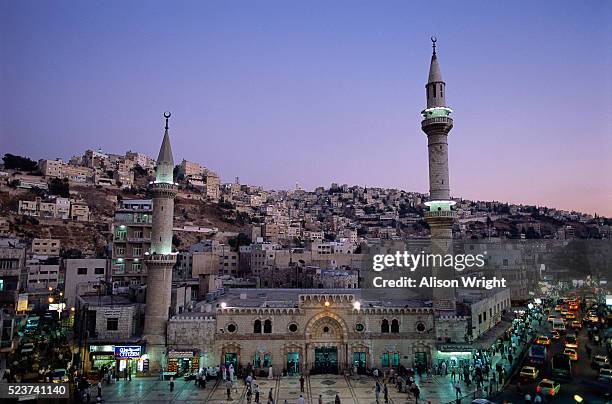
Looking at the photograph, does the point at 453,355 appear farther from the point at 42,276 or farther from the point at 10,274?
the point at 42,276

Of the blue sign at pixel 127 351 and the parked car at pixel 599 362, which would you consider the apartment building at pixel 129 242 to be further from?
the parked car at pixel 599 362

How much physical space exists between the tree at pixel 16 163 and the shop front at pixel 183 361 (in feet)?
386

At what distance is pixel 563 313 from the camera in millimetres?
54531

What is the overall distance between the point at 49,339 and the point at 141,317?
526 inches

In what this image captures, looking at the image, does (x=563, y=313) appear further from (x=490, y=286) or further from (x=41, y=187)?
(x=41, y=187)

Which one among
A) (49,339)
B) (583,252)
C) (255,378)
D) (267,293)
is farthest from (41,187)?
(583,252)

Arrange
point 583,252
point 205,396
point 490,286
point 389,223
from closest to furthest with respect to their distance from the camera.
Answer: point 205,396, point 490,286, point 583,252, point 389,223

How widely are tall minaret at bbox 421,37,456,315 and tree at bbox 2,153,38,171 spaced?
408 feet

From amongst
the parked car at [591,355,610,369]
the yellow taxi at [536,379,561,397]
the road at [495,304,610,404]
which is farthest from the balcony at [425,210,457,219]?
the parked car at [591,355,610,369]

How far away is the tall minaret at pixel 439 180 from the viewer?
33094 millimetres

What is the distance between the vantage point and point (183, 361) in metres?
30.7

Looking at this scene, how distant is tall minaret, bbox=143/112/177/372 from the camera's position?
30922mm

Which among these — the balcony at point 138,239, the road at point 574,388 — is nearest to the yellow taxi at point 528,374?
the road at point 574,388

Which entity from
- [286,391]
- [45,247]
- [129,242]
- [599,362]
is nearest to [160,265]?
[286,391]
